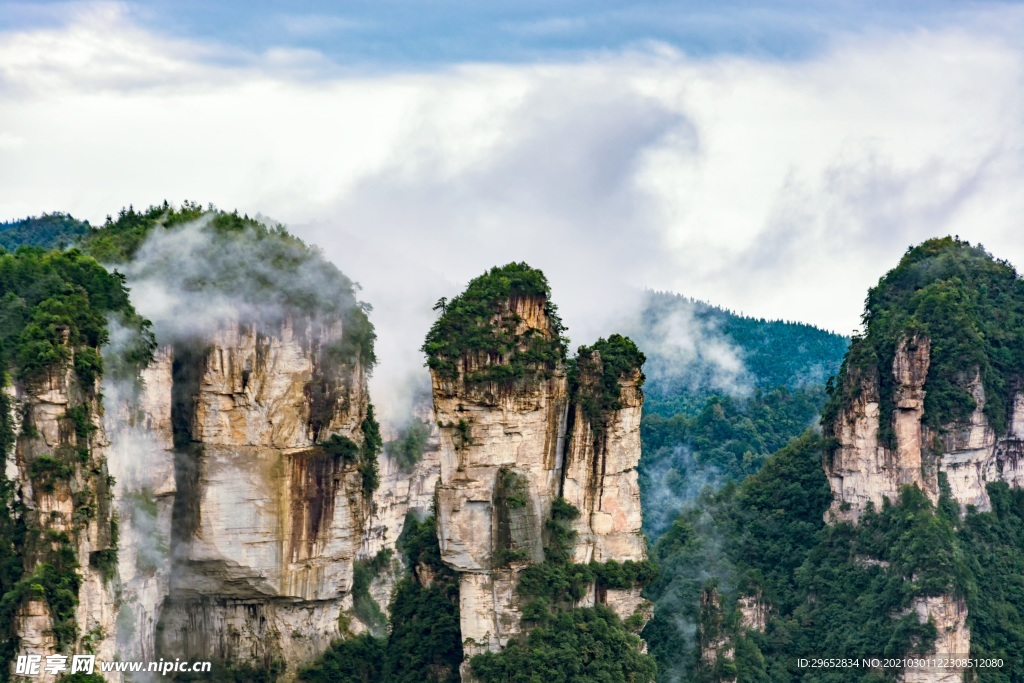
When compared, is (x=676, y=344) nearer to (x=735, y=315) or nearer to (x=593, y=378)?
(x=735, y=315)

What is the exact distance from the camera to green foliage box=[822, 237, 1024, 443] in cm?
8269

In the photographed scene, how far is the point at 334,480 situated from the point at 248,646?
18.3 feet

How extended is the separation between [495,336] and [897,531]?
18.1m

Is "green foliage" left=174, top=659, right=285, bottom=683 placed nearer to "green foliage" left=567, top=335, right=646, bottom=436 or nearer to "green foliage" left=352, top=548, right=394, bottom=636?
"green foliage" left=352, top=548, right=394, bottom=636

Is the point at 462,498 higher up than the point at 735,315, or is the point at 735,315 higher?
the point at 735,315

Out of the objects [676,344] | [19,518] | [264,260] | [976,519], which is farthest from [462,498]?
[676,344]

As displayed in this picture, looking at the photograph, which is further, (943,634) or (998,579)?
(998,579)

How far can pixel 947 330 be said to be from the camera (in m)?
83.1

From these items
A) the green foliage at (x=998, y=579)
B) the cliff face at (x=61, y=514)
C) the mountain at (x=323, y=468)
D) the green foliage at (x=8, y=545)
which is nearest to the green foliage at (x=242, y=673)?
the mountain at (x=323, y=468)

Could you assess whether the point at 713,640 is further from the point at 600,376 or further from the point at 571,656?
the point at 600,376

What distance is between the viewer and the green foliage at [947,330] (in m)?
82.7

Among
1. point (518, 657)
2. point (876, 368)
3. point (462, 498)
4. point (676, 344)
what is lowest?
point (518, 657)

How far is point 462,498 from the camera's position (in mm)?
71375

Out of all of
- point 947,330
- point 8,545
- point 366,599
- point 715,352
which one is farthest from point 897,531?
point 715,352
